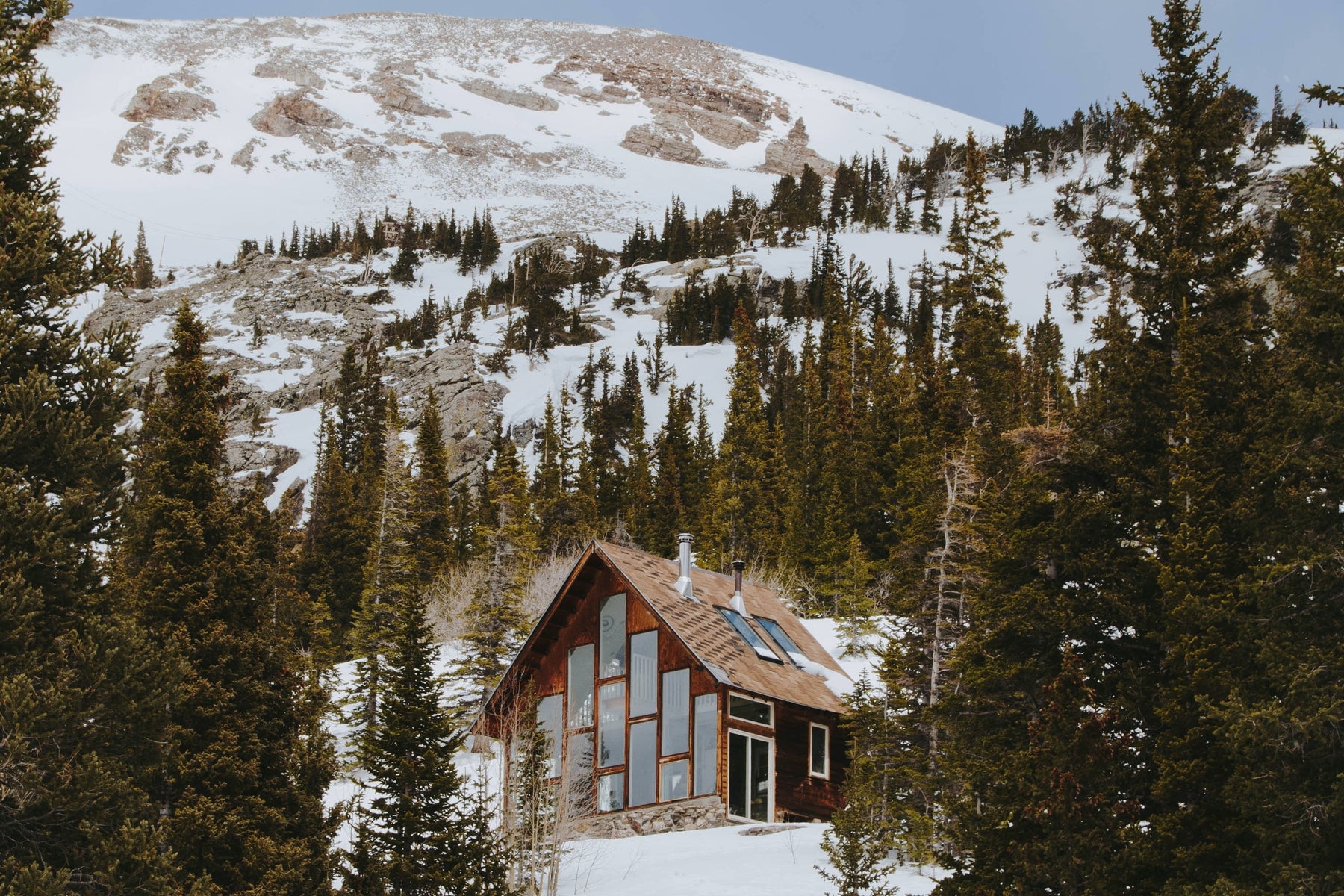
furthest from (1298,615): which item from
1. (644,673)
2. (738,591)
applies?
(738,591)

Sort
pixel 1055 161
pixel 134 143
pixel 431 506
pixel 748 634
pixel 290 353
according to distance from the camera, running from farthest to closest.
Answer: pixel 134 143
pixel 1055 161
pixel 290 353
pixel 431 506
pixel 748 634

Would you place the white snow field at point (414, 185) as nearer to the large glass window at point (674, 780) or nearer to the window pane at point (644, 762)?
the window pane at point (644, 762)

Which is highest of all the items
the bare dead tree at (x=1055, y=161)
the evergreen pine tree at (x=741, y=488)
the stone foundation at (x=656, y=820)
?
the bare dead tree at (x=1055, y=161)

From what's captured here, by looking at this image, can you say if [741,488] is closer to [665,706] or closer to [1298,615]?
[665,706]

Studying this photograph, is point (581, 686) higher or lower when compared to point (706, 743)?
higher

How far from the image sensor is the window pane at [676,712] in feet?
87.6

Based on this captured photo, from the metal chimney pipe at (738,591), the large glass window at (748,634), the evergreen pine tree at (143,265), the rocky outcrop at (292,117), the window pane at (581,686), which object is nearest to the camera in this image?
the window pane at (581,686)

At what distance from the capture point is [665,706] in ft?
88.7

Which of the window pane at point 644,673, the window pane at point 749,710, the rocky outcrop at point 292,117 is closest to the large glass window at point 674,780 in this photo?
the window pane at point 644,673

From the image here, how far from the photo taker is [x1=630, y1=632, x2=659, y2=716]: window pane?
2731 cm

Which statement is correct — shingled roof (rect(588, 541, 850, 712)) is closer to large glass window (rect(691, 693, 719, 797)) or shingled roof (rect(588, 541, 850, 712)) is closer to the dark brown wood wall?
the dark brown wood wall

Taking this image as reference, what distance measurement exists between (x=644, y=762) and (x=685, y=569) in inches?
186

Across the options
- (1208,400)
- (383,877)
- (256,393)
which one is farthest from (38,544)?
(256,393)

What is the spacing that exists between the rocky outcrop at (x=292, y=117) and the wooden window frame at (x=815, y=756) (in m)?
168
